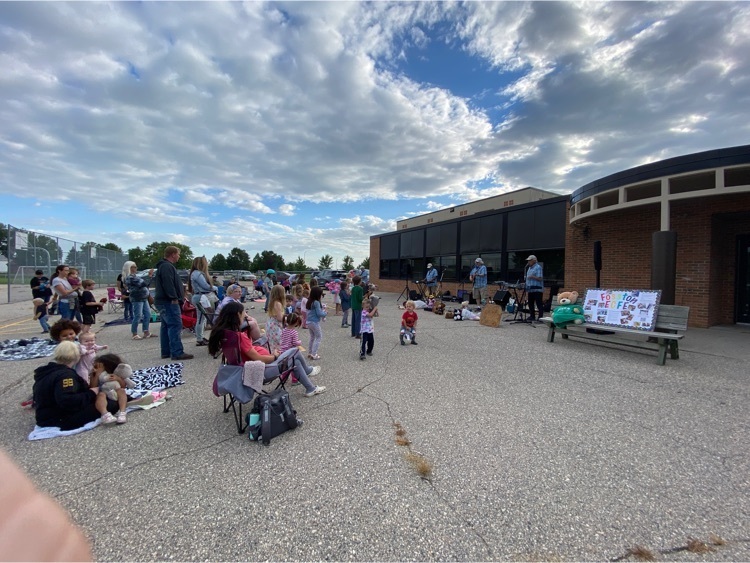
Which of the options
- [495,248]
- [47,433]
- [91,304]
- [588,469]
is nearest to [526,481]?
[588,469]

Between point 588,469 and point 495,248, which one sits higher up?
point 495,248

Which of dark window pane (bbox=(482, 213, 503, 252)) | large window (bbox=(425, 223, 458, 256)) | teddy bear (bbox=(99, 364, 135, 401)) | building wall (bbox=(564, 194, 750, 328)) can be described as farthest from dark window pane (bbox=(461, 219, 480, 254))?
teddy bear (bbox=(99, 364, 135, 401))

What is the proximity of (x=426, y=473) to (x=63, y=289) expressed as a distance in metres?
8.04

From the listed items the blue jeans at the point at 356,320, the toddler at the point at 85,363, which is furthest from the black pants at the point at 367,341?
the toddler at the point at 85,363

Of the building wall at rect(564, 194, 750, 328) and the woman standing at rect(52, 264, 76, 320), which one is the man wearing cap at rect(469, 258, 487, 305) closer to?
the building wall at rect(564, 194, 750, 328)

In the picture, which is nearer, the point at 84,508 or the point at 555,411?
the point at 84,508

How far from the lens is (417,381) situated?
189 inches

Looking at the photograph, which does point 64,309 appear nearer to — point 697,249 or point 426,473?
point 426,473

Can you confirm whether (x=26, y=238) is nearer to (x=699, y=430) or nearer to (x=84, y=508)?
(x=84, y=508)

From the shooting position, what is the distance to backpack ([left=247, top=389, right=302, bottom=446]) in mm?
3084

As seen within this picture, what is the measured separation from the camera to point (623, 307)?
6582 mm

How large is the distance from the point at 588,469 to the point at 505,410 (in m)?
1.14

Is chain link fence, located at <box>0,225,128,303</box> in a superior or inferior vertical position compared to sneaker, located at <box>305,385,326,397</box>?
superior

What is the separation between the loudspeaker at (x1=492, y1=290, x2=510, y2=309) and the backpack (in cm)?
897
